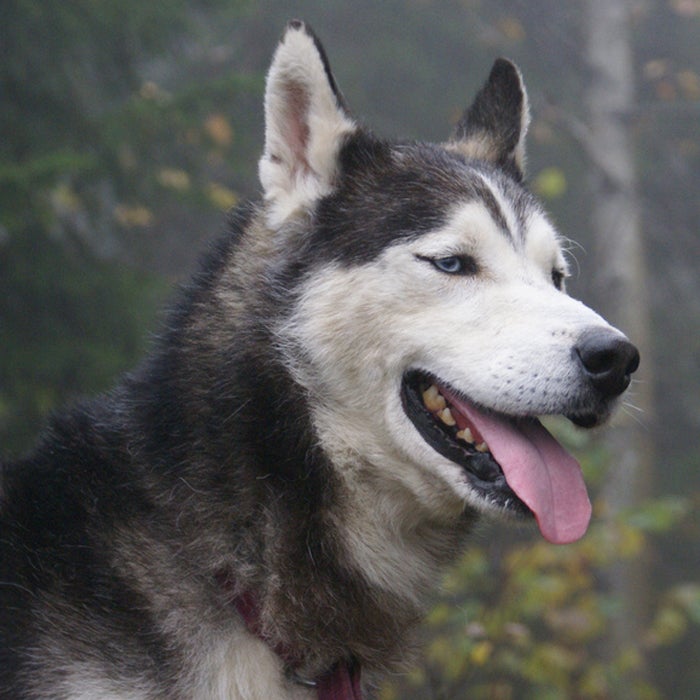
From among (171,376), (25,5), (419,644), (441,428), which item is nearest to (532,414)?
(441,428)

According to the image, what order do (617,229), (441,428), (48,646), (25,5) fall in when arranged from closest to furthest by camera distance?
(48,646) < (441,428) < (25,5) < (617,229)

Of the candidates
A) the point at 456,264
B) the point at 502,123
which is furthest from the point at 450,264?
the point at 502,123

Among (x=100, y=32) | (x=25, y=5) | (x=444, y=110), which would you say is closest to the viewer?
(x=25, y=5)

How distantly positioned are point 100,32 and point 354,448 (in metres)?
5.86

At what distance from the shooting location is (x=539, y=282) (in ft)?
10.5

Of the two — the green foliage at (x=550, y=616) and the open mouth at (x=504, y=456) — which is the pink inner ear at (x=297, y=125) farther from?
the green foliage at (x=550, y=616)

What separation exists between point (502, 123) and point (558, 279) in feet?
2.54

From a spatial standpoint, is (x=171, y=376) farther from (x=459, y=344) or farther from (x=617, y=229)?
(x=617, y=229)

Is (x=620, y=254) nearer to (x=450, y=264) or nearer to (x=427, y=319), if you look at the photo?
(x=450, y=264)

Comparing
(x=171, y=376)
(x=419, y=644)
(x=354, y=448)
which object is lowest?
(x=419, y=644)

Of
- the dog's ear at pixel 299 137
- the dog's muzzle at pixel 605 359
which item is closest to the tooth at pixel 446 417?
the dog's muzzle at pixel 605 359

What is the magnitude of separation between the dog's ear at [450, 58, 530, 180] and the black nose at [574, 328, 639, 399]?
1255mm

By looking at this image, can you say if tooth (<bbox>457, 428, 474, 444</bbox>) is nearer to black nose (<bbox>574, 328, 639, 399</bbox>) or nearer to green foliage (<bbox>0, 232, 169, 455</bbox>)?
black nose (<bbox>574, 328, 639, 399</bbox>)

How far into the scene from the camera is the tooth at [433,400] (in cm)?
302
